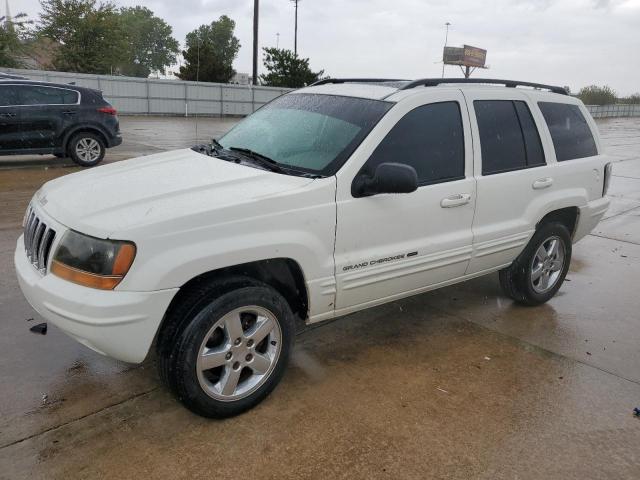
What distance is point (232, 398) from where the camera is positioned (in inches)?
116

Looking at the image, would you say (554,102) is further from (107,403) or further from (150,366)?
(107,403)

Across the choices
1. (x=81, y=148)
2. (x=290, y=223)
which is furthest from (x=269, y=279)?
(x=81, y=148)

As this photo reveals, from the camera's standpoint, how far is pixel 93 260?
2598 mm

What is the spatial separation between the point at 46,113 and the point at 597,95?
2370 inches

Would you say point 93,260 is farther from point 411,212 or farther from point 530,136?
point 530,136

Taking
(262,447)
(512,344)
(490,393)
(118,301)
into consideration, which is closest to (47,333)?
A: (118,301)

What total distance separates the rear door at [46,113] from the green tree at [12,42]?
1973 centimetres

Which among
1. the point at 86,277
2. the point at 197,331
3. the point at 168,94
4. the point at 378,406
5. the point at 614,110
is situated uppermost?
the point at 614,110

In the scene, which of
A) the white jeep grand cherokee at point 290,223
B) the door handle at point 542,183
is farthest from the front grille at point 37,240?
the door handle at point 542,183

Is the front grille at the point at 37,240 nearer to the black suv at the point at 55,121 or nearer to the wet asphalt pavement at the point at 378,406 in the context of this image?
the wet asphalt pavement at the point at 378,406

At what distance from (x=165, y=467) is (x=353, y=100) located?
2476 millimetres

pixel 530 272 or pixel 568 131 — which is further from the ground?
pixel 568 131

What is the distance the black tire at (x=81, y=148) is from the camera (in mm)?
10531

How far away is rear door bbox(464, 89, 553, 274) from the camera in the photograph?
3932 millimetres
